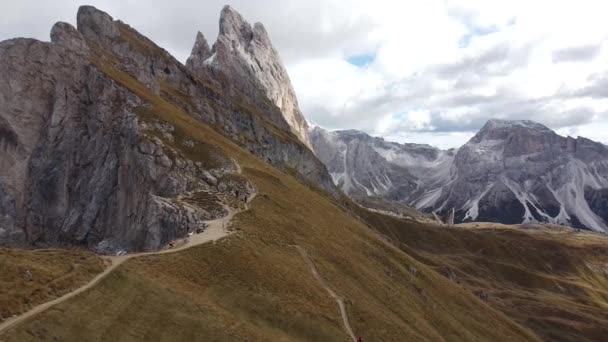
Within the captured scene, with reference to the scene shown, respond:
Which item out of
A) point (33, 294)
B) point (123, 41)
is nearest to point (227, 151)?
point (33, 294)

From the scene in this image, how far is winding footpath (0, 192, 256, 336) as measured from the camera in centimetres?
3972

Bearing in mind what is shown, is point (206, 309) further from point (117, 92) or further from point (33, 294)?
point (117, 92)

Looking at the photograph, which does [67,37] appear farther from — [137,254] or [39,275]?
[39,275]

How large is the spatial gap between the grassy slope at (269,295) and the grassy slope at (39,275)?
2194mm

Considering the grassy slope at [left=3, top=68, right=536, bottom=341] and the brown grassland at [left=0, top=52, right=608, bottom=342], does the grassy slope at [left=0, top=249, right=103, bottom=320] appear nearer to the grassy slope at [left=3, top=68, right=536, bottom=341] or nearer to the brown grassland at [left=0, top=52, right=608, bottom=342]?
the brown grassland at [left=0, top=52, right=608, bottom=342]

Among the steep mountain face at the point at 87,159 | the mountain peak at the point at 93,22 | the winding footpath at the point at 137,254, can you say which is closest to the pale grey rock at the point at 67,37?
the steep mountain face at the point at 87,159

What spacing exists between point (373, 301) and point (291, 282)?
1829 cm

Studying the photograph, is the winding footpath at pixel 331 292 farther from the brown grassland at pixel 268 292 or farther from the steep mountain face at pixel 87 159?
the steep mountain face at pixel 87 159

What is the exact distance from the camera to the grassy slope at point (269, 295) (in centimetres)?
4500

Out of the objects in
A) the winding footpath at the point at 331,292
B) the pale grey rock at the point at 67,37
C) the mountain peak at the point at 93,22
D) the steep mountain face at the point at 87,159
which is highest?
the mountain peak at the point at 93,22

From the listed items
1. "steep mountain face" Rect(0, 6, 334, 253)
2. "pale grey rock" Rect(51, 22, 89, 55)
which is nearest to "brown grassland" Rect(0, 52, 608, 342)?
"steep mountain face" Rect(0, 6, 334, 253)

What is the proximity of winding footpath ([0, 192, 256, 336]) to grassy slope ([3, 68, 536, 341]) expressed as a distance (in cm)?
87

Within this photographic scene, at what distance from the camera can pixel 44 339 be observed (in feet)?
127

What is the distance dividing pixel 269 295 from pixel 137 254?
1644 cm
